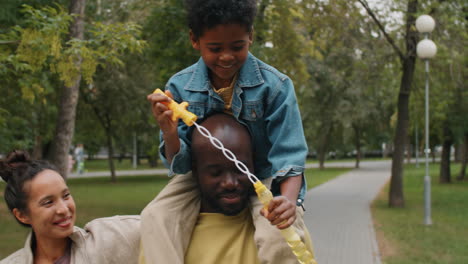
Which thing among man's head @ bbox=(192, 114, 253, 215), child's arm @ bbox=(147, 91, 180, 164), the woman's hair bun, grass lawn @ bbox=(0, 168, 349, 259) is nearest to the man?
man's head @ bbox=(192, 114, 253, 215)

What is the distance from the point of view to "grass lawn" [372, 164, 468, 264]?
793cm

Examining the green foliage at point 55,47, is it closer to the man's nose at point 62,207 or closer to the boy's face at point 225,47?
the man's nose at point 62,207

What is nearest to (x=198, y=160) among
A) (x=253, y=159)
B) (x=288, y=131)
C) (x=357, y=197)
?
(x=253, y=159)

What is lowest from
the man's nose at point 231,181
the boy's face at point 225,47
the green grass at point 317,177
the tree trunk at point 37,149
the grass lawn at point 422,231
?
the green grass at point 317,177

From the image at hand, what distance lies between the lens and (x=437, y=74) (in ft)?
42.8

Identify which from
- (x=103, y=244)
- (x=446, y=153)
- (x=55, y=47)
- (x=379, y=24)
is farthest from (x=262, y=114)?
(x=446, y=153)

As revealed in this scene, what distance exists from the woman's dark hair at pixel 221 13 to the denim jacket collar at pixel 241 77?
0.71 ft

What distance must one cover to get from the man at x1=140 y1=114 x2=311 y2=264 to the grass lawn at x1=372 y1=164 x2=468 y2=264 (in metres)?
6.03

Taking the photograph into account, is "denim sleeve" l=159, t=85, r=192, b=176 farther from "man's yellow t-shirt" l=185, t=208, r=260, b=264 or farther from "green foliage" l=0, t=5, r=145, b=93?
"green foliage" l=0, t=5, r=145, b=93

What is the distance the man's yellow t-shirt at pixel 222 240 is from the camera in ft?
7.14

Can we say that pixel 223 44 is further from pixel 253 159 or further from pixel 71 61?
pixel 71 61

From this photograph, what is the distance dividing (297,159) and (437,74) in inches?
475

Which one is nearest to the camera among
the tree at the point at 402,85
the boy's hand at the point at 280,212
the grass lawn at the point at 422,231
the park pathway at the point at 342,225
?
the boy's hand at the point at 280,212

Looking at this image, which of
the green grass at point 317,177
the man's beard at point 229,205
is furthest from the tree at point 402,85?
the man's beard at point 229,205
